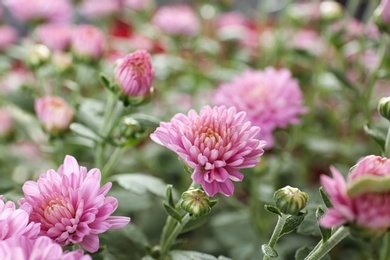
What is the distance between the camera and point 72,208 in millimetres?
401

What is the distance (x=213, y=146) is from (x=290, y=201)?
71mm

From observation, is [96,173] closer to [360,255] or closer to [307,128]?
[360,255]

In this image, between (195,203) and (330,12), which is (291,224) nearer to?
(195,203)

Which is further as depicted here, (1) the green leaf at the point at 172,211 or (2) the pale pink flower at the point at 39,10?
(2) the pale pink flower at the point at 39,10

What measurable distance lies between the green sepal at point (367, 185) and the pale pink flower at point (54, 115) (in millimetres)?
386

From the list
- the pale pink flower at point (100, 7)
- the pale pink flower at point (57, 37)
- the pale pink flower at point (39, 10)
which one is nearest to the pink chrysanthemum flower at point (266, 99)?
the pale pink flower at point (57, 37)

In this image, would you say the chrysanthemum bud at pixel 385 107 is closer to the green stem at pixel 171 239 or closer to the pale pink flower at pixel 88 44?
the green stem at pixel 171 239

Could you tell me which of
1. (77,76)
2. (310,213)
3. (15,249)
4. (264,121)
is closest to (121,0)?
(77,76)

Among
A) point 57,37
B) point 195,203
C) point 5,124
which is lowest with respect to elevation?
point 5,124

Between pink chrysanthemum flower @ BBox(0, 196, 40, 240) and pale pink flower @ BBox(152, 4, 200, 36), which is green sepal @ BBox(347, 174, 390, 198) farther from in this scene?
pale pink flower @ BBox(152, 4, 200, 36)

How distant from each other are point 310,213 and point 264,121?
173 mm

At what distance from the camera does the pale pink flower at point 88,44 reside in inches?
30.2

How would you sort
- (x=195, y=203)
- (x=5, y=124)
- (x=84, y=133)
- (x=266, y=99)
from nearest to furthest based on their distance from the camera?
(x=195, y=203) < (x=84, y=133) < (x=266, y=99) < (x=5, y=124)

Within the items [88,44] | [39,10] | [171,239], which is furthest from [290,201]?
[39,10]
